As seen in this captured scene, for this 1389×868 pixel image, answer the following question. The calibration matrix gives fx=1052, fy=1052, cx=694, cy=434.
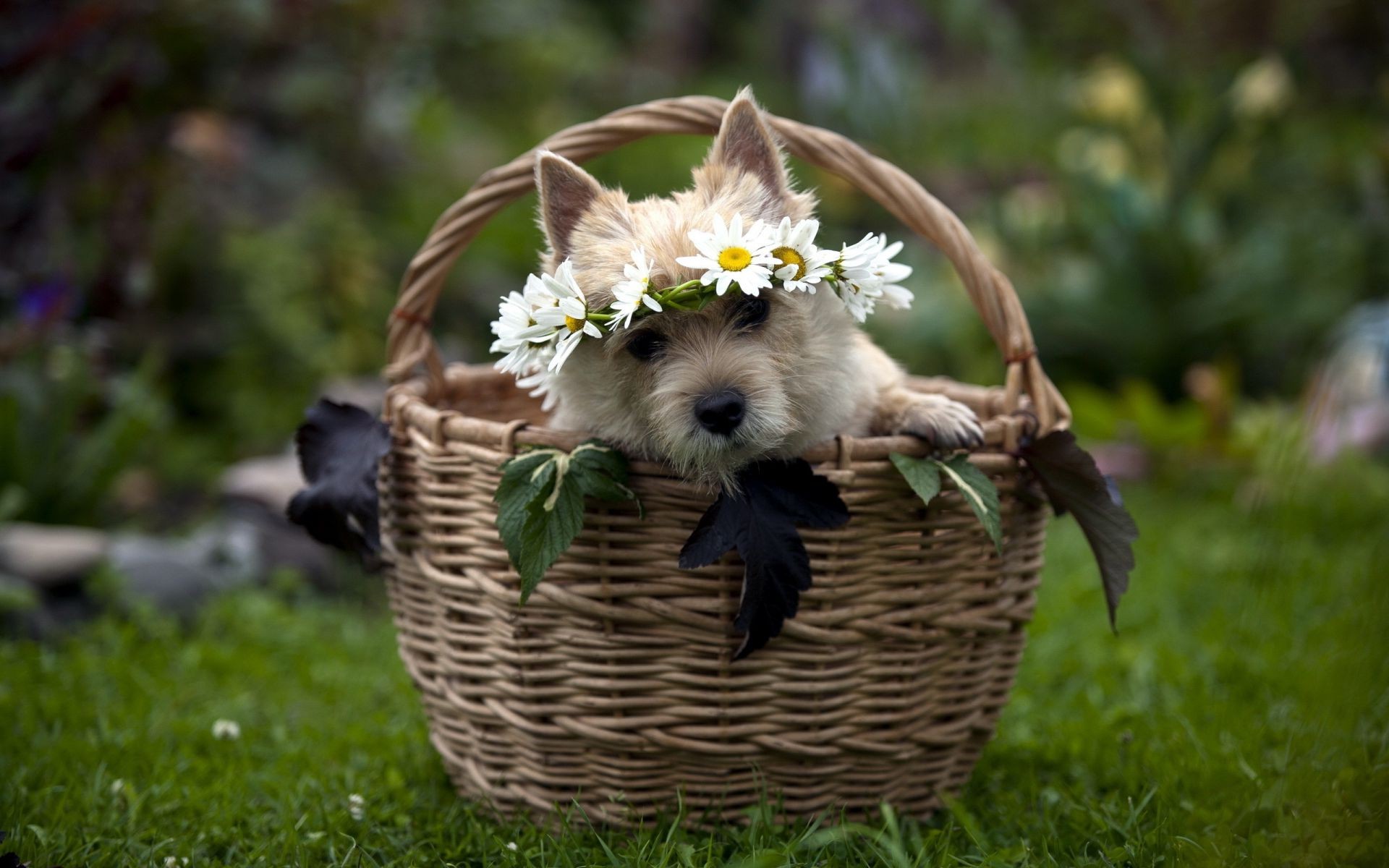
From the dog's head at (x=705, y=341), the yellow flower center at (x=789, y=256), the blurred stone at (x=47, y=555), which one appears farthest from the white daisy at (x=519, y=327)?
the blurred stone at (x=47, y=555)

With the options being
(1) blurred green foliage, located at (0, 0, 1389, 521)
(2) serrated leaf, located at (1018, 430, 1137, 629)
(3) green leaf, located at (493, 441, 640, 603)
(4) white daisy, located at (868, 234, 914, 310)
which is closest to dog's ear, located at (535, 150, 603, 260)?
(3) green leaf, located at (493, 441, 640, 603)

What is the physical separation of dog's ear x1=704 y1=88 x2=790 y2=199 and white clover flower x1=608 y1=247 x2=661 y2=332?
384 mm

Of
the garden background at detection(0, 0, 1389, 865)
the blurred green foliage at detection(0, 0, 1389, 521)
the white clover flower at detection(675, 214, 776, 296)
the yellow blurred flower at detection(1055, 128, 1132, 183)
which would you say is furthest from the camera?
the yellow blurred flower at detection(1055, 128, 1132, 183)

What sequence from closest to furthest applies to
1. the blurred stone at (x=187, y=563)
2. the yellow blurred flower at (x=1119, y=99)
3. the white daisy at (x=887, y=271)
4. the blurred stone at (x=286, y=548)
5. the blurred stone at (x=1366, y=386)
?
1. the white daisy at (x=887, y=271)
2. the blurred stone at (x=187, y=563)
3. the blurred stone at (x=286, y=548)
4. the blurred stone at (x=1366, y=386)
5. the yellow blurred flower at (x=1119, y=99)

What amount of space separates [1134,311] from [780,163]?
450 centimetres

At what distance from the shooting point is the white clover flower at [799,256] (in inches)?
78.0

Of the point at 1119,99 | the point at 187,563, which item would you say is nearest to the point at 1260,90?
the point at 1119,99

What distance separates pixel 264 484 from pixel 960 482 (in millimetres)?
3534

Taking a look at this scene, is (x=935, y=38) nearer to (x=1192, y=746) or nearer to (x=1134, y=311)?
(x=1134, y=311)

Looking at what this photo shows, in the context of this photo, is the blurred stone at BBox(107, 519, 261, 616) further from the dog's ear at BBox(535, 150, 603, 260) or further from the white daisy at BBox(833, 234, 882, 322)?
the white daisy at BBox(833, 234, 882, 322)

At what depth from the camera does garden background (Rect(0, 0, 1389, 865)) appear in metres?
2.26

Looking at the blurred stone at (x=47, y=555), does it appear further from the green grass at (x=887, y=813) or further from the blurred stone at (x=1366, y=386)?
the blurred stone at (x=1366, y=386)

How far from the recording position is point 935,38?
15.9 meters

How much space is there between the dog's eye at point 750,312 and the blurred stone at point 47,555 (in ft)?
9.66
